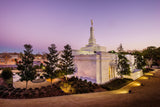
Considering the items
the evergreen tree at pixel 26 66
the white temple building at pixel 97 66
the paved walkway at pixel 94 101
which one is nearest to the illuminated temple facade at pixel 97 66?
the white temple building at pixel 97 66

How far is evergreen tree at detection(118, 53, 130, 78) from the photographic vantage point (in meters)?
21.6

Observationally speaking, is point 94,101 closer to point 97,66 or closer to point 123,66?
point 97,66

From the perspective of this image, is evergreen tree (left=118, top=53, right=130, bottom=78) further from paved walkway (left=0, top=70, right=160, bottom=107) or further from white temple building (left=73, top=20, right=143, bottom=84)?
paved walkway (left=0, top=70, right=160, bottom=107)

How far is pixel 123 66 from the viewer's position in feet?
72.1

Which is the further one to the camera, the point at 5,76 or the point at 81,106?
the point at 5,76

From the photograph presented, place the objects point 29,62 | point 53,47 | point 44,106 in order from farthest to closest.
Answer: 1. point 53,47
2. point 29,62
3. point 44,106

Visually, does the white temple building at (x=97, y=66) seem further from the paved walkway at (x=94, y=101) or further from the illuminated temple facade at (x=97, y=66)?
the paved walkway at (x=94, y=101)

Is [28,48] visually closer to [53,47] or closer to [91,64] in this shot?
[53,47]

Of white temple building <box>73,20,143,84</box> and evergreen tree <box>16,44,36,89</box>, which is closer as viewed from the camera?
→ evergreen tree <box>16,44,36,89</box>

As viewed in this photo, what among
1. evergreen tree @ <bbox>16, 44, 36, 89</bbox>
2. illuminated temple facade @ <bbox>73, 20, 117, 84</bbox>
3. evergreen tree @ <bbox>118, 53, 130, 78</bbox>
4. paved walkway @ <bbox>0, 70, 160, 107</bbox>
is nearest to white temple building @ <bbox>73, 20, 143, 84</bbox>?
illuminated temple facade @ <bbox>73, 20, 117, 84</bbox>

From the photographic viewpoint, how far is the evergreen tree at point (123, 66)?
70.7 ft

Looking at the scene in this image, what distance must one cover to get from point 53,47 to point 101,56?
10.9 meters

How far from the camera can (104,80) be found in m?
19.6

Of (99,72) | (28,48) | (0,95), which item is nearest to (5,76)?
(0,95)
